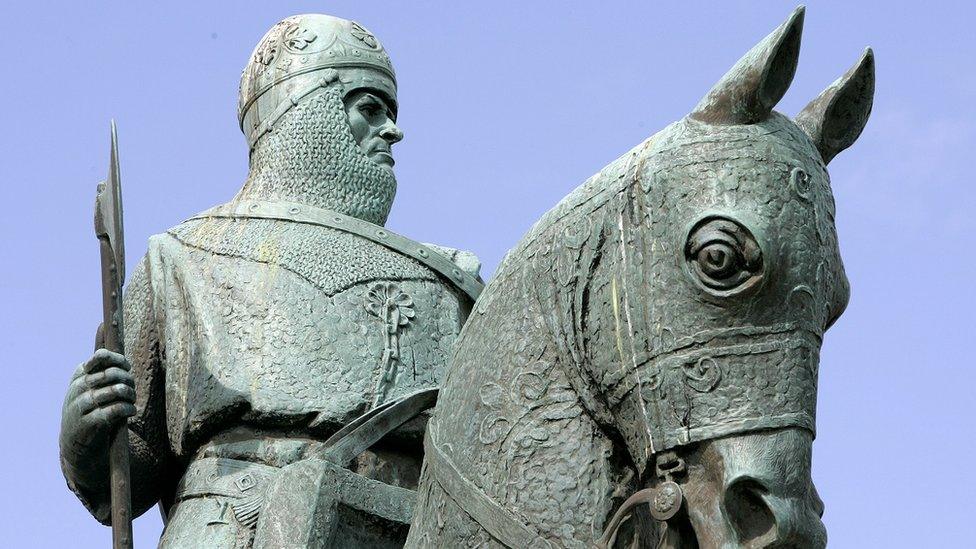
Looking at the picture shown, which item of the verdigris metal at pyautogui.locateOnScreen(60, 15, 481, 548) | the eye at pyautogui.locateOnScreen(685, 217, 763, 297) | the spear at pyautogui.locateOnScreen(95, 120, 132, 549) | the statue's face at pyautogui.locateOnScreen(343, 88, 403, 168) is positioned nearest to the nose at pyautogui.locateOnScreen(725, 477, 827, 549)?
the eye at pyautogui.locateOnScreen(685, 217, 763, 297)

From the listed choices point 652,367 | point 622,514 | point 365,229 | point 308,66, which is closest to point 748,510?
point 622,514

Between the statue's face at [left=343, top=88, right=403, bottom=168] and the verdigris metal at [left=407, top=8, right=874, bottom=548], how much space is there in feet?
11.7

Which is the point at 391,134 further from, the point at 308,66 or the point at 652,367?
the point at 652,367

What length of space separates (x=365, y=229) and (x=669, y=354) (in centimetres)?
362

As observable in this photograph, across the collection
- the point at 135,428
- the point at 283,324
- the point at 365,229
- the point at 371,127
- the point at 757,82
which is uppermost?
the point at 371,127

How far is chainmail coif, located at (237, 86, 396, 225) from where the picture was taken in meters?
9.59

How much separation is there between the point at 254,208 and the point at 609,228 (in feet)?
11.9

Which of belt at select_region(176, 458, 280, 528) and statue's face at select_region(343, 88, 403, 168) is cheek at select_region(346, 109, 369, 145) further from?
belt at select_region(176, 458, 280, 528)

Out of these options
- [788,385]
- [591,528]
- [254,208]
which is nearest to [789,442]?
[788,385]

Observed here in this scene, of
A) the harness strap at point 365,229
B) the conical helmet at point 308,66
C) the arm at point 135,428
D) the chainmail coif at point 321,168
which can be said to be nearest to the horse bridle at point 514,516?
the arm at point 135,428

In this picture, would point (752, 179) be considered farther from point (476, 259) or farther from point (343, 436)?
point (476, 259)

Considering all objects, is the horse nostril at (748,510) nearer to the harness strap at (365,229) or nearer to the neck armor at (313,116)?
the harness strap at (365,229)

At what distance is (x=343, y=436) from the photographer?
25.4ft

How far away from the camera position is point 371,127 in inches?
389
